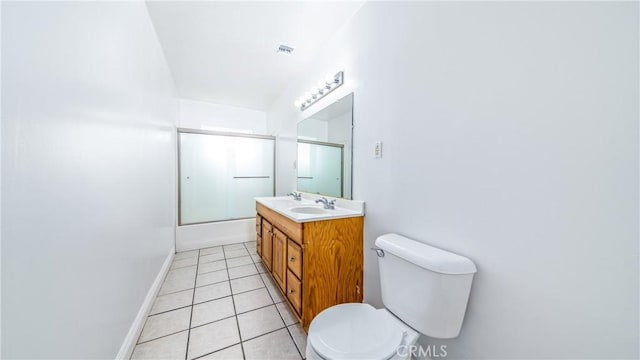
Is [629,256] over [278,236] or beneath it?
over

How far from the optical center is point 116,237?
1.09 metres

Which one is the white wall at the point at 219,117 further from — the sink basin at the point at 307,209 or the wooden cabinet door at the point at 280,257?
the wooden cabinet door at the point at 280,257

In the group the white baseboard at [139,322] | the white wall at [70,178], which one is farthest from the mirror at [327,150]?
the white baseboard at [139,322]

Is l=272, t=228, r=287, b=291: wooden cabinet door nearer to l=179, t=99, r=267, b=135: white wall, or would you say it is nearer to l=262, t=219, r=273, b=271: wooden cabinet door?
l=262, t=219, r=273, b=271: wooden cabinet door

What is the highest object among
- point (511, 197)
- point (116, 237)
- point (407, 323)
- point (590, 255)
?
point (511, 197)

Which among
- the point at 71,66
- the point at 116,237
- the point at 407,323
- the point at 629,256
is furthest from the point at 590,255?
the point at 116,237

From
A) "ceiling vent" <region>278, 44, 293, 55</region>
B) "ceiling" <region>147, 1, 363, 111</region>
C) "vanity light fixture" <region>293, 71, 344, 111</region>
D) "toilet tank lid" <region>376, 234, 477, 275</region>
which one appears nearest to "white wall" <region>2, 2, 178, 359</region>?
"ceiling" <region>147, 1, 363, 111</region>

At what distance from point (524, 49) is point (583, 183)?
0.51 m

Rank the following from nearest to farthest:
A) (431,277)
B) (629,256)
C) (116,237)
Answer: (629,256), (431,277), (116,237)

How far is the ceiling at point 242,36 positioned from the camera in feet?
5.08

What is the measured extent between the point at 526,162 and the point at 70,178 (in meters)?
1.66

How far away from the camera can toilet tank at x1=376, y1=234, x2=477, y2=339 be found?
868mm

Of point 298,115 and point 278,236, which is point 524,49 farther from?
point 298,115

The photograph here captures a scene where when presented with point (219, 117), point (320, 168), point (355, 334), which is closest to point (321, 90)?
point (320, 168)
